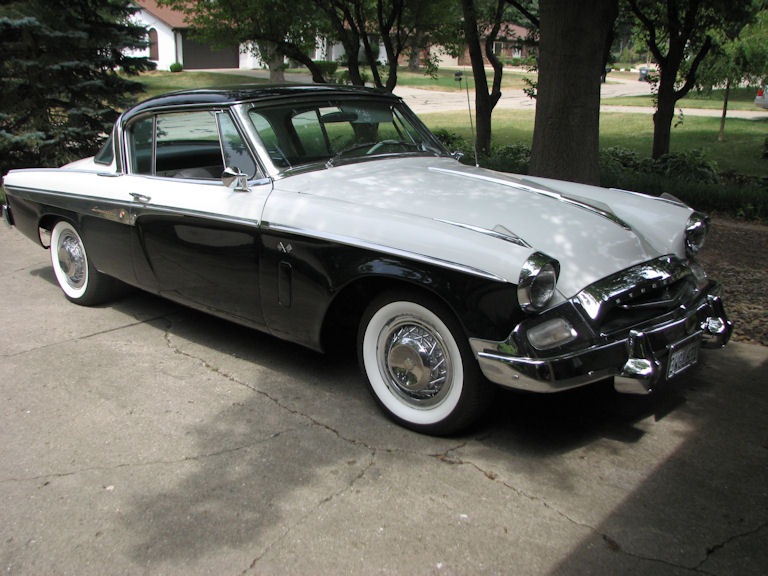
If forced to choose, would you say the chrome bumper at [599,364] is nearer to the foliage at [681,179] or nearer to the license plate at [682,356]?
the license plate at [682,356]

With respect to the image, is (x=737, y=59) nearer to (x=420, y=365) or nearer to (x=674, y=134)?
(x=674, y=134)

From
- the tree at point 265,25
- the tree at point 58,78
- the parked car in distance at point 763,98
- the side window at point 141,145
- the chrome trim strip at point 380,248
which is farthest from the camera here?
the parked car in distance at point 763,98

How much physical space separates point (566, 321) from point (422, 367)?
0.73 m

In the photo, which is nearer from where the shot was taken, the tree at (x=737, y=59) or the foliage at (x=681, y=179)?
the foliage at (x=681, y=179)

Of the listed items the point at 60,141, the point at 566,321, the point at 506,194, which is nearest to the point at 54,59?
the point at 60,141

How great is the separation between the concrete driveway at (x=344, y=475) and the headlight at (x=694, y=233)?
0.79 m

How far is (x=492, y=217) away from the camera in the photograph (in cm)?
351

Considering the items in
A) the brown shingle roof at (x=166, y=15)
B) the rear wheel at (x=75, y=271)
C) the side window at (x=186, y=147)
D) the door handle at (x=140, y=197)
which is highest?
the brown shingle roof at (x=166, y=15)

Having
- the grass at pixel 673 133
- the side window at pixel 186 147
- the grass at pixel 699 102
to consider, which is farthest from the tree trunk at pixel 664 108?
the grass at pixel 699 102

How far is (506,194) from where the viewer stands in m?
3.91

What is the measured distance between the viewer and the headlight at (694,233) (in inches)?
155

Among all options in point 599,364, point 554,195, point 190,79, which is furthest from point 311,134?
point 190,79

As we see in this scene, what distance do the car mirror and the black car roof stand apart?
1.58 feet

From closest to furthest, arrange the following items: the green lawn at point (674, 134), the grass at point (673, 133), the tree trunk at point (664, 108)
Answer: the tree trunk at point (664, 108) → the grass at point (673, 133) → the green lawn at point (674, 134)
